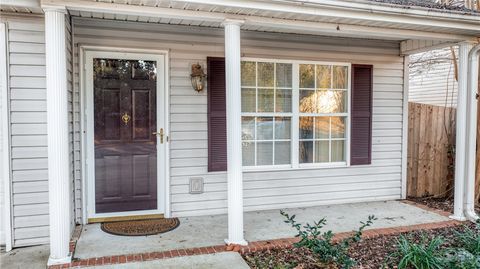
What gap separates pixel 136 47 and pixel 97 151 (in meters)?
1.30

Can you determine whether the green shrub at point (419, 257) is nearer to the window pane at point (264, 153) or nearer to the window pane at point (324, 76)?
the window pane at point (264, 153)

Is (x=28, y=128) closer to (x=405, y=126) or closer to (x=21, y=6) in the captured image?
(x=21, y=6)

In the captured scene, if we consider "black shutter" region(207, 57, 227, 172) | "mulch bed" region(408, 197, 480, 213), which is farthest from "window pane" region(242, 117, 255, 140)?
"mulch bed" region(408, 197, 480, 213)

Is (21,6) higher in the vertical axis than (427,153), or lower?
higher

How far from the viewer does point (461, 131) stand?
14.8 ft

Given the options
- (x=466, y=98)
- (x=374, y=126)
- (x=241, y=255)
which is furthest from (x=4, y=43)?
(x=466, y=98)

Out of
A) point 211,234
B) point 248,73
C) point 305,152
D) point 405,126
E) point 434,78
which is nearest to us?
point 211,234

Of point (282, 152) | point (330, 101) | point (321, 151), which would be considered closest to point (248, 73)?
point (282, 152)

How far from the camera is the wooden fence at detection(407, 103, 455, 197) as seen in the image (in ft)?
19.1

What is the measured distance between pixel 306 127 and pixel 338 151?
0.65m

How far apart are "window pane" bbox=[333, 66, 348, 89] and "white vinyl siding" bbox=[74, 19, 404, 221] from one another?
12 centimetres

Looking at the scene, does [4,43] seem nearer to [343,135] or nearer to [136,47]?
[136,47]

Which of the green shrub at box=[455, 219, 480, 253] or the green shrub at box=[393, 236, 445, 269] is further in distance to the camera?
the green shrub at box=[455, 219, 480, 253]

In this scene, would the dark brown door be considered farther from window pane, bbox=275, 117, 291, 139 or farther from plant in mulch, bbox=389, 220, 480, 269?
plant in mulch, bbox=389, 220, 480, 269
